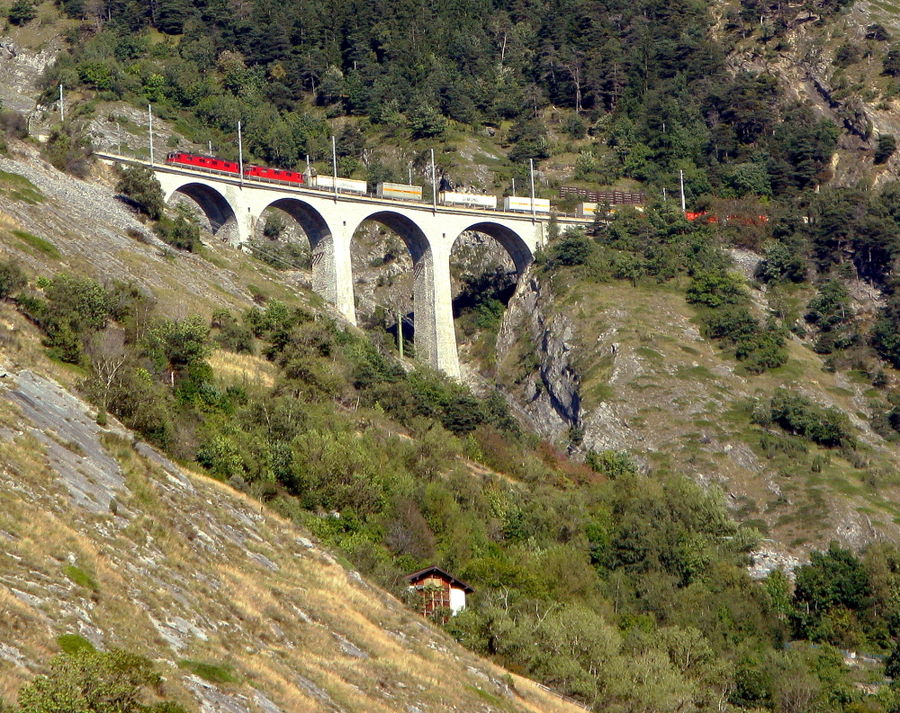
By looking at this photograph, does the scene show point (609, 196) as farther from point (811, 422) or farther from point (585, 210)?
point (811, 422)

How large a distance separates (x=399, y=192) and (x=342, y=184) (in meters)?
4.91

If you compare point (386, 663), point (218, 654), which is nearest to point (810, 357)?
point (386, 663)

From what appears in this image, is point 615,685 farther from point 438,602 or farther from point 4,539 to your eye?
point 4,539

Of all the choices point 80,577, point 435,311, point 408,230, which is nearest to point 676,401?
point 435,311

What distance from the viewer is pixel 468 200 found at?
322 feet

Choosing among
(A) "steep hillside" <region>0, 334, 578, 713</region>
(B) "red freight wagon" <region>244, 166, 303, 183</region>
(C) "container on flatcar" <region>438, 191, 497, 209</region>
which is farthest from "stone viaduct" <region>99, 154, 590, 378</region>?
(A) "steep hillside" <region>0, 334, 578, 713</region>

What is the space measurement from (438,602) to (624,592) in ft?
50.2

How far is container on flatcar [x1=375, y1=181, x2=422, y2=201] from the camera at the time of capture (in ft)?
304

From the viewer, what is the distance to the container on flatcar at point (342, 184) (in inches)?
3529

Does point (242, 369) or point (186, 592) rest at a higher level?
point (242, 369)

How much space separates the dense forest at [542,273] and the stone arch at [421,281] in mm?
9731

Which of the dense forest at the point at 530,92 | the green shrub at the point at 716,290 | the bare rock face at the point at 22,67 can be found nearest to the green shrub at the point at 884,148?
the dense forest at the point at 530,92

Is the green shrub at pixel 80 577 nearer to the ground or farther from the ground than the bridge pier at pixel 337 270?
nearer to the ground

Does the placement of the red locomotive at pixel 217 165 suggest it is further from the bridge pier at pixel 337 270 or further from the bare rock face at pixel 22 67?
the bare rock face at pixel 22 67
